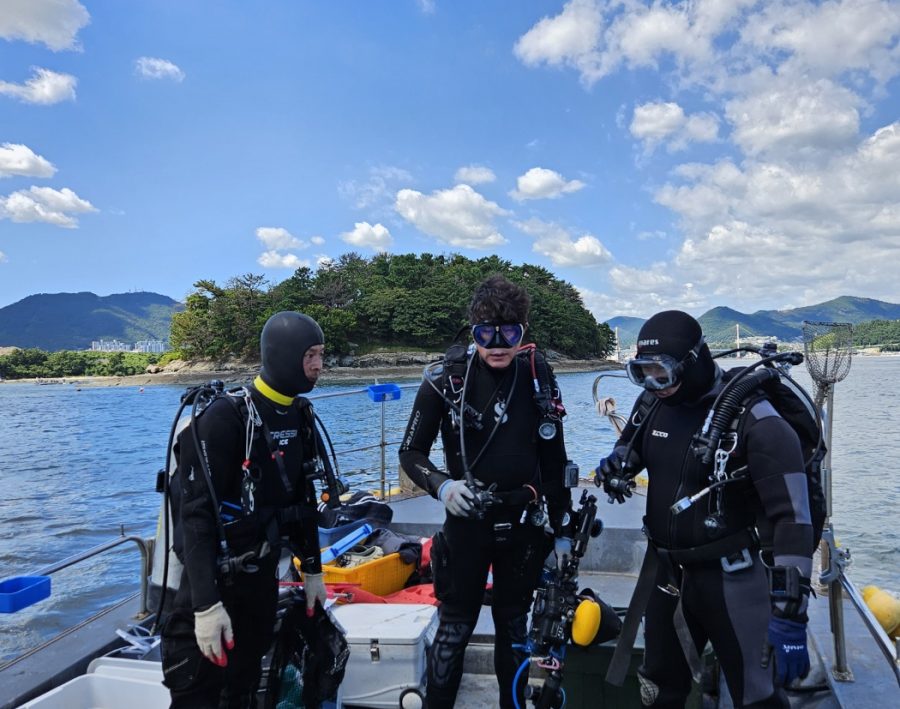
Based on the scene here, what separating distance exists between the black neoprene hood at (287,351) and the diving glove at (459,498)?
61 cm

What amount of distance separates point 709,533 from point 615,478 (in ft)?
1.23

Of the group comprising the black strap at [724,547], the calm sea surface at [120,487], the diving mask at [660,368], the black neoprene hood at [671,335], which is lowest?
the calm sea surface at [120,487]

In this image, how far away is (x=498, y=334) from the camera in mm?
2137

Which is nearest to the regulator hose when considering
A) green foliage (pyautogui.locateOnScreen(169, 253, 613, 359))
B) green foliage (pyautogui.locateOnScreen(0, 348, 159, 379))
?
green foliage (pyautogui.locateOnScreen(169, 253, 613, 359))

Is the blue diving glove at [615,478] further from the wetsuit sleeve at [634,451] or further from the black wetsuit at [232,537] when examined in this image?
the black wetsuit at [232,537]

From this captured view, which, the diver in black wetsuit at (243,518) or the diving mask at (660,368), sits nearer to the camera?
the diver in black wetsuit at (243,518)

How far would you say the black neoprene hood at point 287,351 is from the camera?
6.33 ft

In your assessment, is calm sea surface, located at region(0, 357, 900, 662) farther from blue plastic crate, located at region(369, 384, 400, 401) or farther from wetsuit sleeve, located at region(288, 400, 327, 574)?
wetsuit sleeve, located at region(288, 400, 327, 574)

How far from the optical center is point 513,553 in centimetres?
215

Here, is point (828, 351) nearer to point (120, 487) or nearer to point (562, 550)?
point (562, 550)

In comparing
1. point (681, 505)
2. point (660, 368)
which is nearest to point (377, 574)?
point (681, 505)

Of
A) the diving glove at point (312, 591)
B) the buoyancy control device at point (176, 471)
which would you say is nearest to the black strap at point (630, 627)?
the diving glove at point (312, 591)

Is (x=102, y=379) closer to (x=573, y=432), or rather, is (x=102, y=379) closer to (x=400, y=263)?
(x=400, y=263)

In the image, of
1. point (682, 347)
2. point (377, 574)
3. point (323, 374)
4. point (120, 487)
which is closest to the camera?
point (682, 347)
